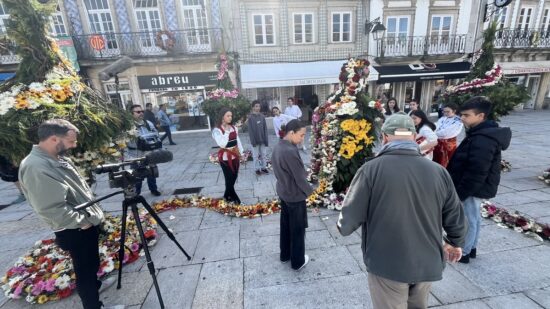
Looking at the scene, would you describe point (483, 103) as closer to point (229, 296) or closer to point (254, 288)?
point (254, 288)

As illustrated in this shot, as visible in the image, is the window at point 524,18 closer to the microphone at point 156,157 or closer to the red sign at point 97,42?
the microphone at point 156,157

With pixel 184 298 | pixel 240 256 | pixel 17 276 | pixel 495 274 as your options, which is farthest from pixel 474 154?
pixel 17 276

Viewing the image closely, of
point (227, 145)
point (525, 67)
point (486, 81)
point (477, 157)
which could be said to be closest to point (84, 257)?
point (227, 145)

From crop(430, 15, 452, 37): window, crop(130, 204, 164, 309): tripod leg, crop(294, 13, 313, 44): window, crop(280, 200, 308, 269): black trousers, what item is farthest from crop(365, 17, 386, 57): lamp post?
crop(130, 204, 164, 309): tripod leg

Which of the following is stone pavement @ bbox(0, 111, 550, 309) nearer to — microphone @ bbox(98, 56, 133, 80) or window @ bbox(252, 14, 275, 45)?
microphone @ bbox(98, 56, 133, 80)

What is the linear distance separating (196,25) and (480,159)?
1359 cm

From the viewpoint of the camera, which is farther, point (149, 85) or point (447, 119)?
point (149, 85)

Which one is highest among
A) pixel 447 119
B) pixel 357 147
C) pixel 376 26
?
pixel 376 26

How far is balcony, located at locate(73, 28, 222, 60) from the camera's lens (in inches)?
466

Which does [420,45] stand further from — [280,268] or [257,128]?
[280,268]

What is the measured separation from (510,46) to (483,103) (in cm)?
1864

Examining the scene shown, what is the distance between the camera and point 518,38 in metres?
14.9

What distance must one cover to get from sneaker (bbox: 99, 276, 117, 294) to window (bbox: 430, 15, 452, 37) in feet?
58.4

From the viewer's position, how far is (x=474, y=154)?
2.60m
